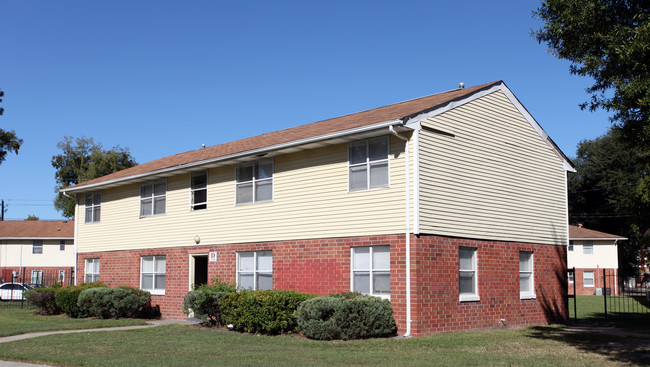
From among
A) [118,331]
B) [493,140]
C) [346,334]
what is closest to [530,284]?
[493,140]

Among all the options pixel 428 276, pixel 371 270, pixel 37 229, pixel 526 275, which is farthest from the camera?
pixel 37 229

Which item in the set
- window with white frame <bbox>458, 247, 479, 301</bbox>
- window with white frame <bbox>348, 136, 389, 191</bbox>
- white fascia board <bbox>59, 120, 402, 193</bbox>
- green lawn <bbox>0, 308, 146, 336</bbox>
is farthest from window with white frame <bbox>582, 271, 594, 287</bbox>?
green lawn <bbox>0, 308, 146, 336</bbox>

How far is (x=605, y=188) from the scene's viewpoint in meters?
60.5

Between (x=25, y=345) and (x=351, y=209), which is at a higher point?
(x=351, y=209)

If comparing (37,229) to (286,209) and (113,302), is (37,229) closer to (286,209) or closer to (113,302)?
(113,302)

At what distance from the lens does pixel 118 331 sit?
18.0m

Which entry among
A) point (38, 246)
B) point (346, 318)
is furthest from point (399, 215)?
point (38, 246)

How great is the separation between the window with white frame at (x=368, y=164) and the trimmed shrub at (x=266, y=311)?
3.21m

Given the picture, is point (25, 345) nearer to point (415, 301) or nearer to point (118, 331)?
point (118, 331)

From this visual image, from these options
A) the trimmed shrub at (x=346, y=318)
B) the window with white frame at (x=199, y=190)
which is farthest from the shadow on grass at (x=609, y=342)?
the window with white frame at (x=199, y=190)

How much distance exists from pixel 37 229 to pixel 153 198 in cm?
3578

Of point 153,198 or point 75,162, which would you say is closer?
point 153,198

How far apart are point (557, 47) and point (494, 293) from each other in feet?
23.7

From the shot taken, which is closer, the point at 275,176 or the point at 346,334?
the point at 346,334
